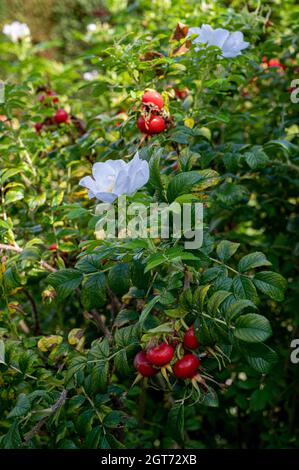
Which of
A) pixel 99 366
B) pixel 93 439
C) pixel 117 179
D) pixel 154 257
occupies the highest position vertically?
pixel 117 179

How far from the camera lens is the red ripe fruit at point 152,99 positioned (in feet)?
3.89

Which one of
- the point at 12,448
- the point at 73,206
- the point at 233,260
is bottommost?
the point at 12,448

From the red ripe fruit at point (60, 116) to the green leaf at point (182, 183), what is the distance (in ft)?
2.69

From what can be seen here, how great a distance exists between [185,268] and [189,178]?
0.17 meters

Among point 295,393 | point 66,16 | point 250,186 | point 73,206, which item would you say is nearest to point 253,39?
point 250,186

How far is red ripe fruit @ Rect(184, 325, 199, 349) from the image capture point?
0.95m

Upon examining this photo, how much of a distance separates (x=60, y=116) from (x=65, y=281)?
745mm

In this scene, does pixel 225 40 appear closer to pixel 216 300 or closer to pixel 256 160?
pixel 256 160

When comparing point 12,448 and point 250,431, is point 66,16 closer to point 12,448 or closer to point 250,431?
point 250,431

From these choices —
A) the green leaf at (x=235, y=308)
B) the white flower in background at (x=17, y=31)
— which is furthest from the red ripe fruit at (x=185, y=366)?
the white flower in background at (x=17, y=31)

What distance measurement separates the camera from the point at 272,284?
100 cm

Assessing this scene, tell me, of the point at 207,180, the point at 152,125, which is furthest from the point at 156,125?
the point at 207,180
